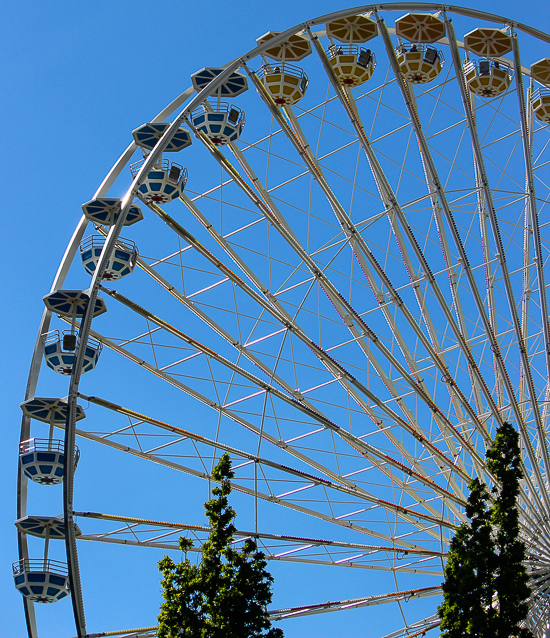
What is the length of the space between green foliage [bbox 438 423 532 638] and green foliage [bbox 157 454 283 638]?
5.65 metres

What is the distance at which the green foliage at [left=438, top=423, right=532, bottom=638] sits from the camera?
24422 millimetres

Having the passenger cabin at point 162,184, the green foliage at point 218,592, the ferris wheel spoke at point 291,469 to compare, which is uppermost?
the passenger cabin at point 162,184

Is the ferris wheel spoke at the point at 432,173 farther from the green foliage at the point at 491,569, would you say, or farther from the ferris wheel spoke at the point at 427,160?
the green foliage at the point at 491,569

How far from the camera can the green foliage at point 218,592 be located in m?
21.7

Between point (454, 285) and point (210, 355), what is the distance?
28.6 feet

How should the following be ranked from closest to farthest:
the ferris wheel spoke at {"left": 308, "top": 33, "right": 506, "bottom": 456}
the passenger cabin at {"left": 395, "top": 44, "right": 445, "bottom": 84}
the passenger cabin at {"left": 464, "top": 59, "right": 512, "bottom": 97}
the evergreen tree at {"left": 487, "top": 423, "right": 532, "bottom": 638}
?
the evergreen tree at {"left": 487, "top": 423, "right": 532, "bottom": 638}
the ferris wheel spoke at {"left": 308, "top": 33, "right": 506, "bottom": 456}
the passenger cabin at {"left": 395, "top": 44, "right": 445, "bottom": 84}
the passenger cabin at {"left": 464, "top": 59, "right": 512, "bottom": 97}

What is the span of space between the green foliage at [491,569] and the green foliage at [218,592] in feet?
18.5

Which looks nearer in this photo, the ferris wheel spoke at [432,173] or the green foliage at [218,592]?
the green foliage at [218,592]

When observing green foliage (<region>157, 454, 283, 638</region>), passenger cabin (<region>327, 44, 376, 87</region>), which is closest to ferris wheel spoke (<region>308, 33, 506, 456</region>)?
passenger cabin (<region>327, 44, 376, 87</region>)

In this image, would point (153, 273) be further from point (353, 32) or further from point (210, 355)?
point (353, 32)

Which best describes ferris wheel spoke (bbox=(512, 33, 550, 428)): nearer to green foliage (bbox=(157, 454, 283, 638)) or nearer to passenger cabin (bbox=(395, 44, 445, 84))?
passenger cabin (bbox=(395, 44, 445, 84))

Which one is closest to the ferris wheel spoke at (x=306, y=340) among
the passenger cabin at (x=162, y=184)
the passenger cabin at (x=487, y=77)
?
the passenger cabin at (x=162, y=184)

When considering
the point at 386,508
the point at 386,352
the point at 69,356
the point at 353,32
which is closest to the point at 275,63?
the point at 353,32

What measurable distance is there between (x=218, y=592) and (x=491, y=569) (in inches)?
324
